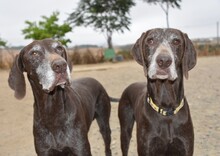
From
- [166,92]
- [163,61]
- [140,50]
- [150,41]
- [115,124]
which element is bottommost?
[115,124]

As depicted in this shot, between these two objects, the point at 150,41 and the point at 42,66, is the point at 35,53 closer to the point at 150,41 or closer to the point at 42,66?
the point at 42,66

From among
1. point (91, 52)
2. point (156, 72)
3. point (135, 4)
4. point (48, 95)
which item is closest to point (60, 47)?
point (48, 95)

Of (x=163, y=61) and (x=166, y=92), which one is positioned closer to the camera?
(x=163, y=61)

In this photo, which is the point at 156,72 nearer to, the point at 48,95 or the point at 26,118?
the point at 48,95

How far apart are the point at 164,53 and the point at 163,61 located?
0.10 meters

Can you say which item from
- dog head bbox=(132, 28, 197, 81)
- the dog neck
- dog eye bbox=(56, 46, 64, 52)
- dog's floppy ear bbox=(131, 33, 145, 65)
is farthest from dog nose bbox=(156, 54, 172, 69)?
dog eye bbox=(56, 46, 64, 52)

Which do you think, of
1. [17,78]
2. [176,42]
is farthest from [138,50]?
[17,78]

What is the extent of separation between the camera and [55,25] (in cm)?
2695

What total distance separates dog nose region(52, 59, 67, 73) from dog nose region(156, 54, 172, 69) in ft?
3.51

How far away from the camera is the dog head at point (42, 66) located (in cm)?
438

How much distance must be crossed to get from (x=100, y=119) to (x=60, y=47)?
6.74 feet

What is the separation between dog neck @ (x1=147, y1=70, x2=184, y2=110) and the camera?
4.82 meters

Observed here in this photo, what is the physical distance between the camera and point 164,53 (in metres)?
4.29

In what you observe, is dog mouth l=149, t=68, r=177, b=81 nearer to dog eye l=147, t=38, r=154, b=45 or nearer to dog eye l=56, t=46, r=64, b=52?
dog eye l=147, t=38, r=154, b=45
